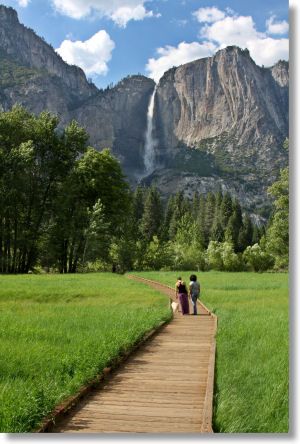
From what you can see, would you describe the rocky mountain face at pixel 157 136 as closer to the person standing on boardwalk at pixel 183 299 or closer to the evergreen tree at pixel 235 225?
the evergreen tree at pixel 235 225

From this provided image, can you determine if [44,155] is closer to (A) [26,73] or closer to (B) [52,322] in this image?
(B) [52,322]

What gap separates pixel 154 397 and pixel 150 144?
607 feet

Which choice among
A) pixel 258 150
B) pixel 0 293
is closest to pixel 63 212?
pixel 0 293

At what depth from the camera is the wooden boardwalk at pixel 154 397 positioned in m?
5.32

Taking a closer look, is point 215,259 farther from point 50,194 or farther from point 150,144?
point 150,144

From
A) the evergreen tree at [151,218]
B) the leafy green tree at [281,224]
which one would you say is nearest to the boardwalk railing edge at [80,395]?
the leafy green tree at [281,224]

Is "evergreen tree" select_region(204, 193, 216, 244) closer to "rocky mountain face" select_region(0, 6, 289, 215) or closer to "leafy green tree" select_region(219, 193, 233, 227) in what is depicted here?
"leafy green tree" select_region(219, 193, 233, 227)

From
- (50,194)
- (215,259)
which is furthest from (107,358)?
(215,259)

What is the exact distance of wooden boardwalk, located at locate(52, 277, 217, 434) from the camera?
5.32m

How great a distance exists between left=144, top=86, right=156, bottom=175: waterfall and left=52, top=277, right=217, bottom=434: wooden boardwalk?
179 metres

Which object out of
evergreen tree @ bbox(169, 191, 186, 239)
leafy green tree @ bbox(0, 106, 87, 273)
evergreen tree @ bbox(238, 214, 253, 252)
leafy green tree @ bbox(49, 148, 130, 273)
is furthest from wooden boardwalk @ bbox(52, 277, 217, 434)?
evergreen tree @ bbox(238, 214, 253, 252)

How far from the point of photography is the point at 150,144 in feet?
618

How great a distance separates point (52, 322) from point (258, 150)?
624ft

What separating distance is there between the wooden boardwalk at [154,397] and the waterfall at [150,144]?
178955 mm
